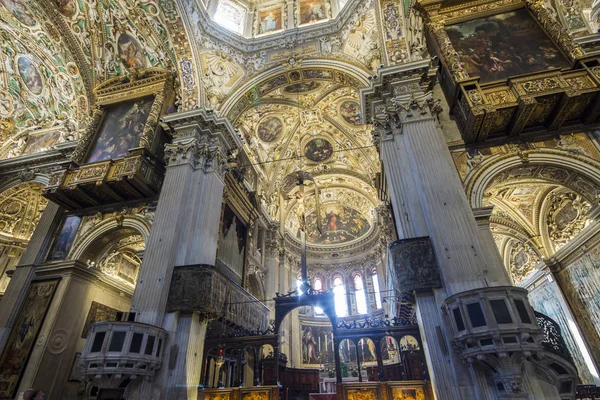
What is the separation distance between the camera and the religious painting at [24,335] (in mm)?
9156

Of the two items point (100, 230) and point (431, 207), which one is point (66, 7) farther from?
point (431, 207)

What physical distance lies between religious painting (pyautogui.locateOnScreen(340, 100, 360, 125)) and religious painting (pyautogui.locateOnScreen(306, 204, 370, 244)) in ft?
30.9

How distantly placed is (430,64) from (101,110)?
12.8 metres

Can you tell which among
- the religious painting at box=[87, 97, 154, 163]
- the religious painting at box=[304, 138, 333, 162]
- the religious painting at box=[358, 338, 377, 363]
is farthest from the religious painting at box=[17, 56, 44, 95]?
the religious painting at box=[358, 338, 377, 363]

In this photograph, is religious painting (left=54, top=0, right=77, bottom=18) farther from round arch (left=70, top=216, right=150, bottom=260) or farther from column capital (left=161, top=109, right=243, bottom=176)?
round arch (left=70, top=216, right=150, bottom=260)

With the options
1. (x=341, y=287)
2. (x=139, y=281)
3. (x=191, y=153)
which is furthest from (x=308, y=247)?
(x=139, y=281)

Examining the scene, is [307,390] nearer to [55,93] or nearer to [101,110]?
[101,110]

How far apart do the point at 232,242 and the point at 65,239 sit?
20.0ft

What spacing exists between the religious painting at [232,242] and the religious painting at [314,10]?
946 cm

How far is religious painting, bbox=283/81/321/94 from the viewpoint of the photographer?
15477mm

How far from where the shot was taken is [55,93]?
1530cm

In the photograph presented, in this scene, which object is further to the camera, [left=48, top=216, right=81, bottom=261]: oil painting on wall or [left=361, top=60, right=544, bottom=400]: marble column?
[left=48, top=216, right=81, bottom=261]: oil painting on wall

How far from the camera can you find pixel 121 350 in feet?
22.1

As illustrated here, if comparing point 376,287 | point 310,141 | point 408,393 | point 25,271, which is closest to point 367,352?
point 376,287
